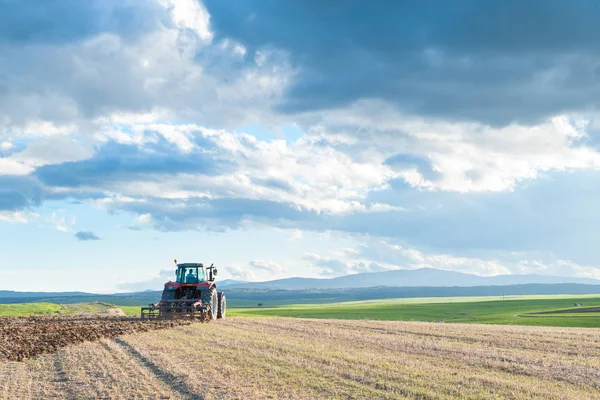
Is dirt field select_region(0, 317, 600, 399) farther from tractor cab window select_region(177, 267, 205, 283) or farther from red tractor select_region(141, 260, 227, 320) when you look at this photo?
tractor cab window select_region(177, 267, 205, 283)

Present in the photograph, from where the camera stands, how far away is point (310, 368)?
661 inches

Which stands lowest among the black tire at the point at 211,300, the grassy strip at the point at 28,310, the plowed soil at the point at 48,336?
the plowed soil at the point at 48,336

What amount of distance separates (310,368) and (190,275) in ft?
82.9

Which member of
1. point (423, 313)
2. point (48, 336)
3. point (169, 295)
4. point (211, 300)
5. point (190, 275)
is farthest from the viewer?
point (423, 313)

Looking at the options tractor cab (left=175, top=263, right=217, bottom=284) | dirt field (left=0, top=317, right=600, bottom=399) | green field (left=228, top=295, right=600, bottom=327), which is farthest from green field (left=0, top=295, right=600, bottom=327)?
dirt field (left=0, top=317, right=600, bottom=399)

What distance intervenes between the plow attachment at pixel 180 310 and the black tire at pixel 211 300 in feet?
1.64

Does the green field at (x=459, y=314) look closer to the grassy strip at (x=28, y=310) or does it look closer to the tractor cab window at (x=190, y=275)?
the grassy strip at (x=28, y=310)

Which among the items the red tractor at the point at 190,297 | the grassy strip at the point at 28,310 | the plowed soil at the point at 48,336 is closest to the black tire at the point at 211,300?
the red tractor at the point at 190,297

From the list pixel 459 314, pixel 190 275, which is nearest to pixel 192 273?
pixel 190 275

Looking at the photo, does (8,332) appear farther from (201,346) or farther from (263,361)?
(263,361)

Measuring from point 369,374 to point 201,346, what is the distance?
835 centimetres

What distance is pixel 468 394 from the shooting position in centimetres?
1349

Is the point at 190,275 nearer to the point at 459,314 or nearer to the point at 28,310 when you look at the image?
the point at 28,310

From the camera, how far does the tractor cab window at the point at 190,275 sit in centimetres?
4072
